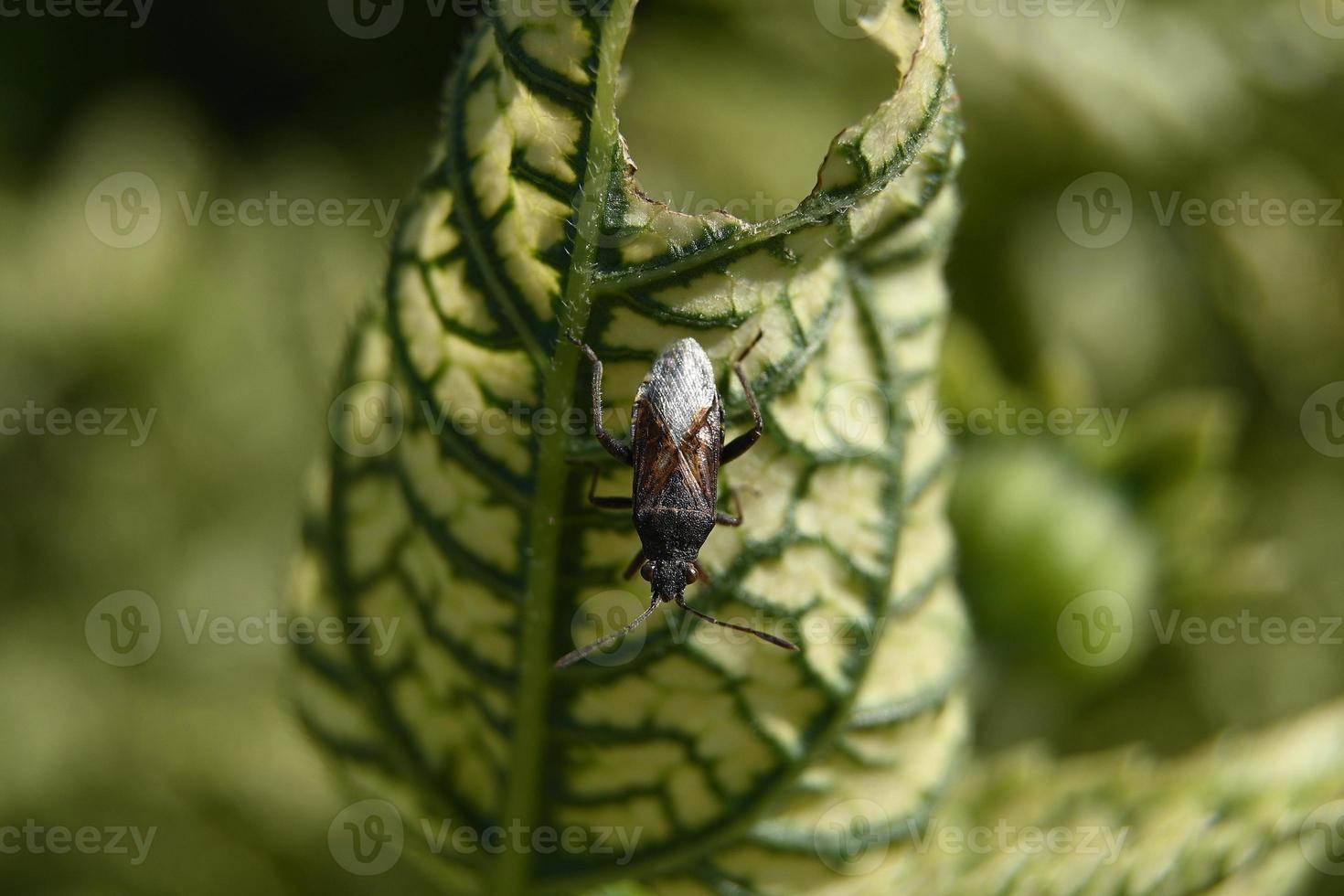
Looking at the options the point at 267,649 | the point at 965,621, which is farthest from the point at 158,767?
the point at 965,621

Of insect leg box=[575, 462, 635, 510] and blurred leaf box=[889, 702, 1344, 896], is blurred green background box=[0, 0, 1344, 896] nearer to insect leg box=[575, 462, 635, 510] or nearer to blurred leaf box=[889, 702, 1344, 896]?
blurred leaf box=[889, 702, 1344, 896]

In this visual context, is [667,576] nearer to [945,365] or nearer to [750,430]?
[750,430]

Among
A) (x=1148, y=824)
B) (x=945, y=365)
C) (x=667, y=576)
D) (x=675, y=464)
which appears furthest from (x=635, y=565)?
(x=945, y=365)

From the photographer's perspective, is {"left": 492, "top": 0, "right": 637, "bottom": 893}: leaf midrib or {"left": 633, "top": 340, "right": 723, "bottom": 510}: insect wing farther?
{"left": 633, "top": 340, "right": 723, "bottom": 510}: insect wing

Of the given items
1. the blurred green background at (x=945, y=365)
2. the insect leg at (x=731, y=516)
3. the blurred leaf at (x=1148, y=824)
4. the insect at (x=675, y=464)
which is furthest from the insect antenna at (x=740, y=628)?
the blurred green background at (x=945, y=365)

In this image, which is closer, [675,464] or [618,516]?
[618,516]

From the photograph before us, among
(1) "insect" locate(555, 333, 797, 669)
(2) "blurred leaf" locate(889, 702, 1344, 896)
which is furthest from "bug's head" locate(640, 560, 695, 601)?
(2) "blurred leaf" locate(889, 702, 1344, 896)

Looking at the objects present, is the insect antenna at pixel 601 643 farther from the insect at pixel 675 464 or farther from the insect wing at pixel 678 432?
the insect wing at pixel 678 432
